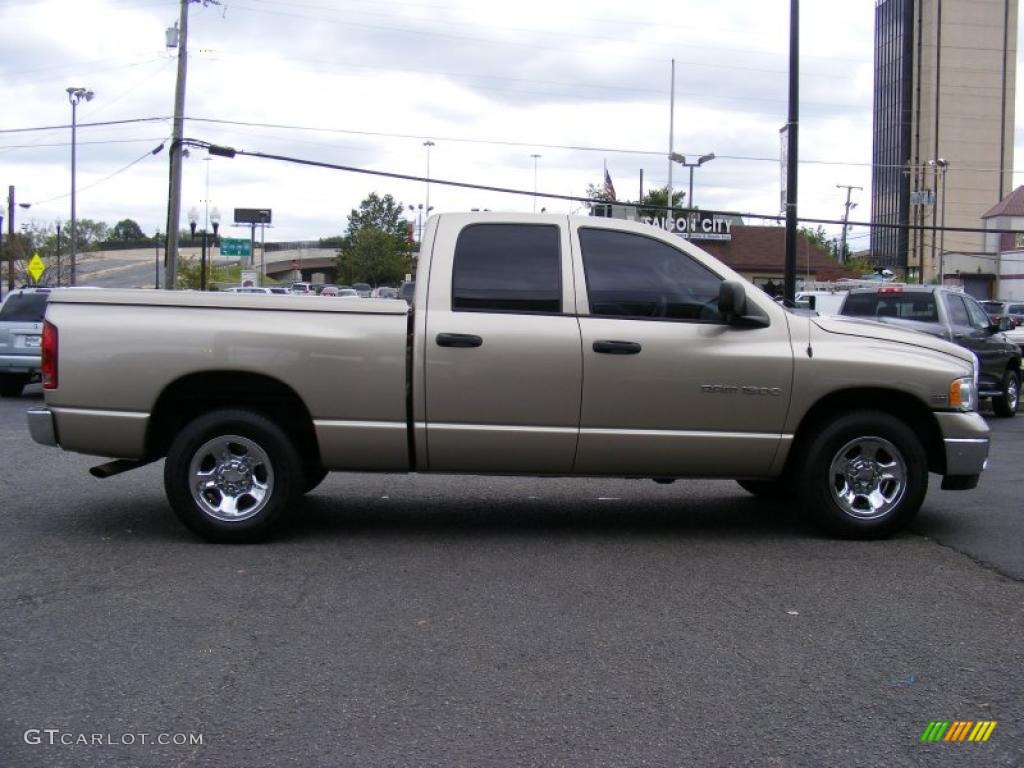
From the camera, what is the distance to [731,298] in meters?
6.41

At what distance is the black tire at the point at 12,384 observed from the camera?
56.9 feet

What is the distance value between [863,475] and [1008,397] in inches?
418

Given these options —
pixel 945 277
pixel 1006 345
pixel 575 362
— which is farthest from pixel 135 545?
pixel 945 277

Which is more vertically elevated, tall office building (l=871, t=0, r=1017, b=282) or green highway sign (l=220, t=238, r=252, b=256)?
tall office building (l=871, t=0, r=1017, b=282)

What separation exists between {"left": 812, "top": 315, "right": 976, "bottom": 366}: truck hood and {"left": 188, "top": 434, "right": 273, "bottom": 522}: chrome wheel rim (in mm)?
3747

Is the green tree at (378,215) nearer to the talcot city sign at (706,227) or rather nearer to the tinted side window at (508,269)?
the talcot city sign at (706,227)

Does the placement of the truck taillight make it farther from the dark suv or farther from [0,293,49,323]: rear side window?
[0,293,49,323]: rear side window

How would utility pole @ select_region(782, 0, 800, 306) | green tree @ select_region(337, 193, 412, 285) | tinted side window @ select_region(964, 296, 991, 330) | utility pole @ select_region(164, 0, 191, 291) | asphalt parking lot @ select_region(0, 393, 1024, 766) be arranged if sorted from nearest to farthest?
1. asphalt parking lot @ select_region(0, 393, 1024, 766)
2. tinted side window @ select_region(964, 296, 991, 330)
3. utility pole @ select_region(782, 0, 800, 306)
4. utility pole @ select_region(164, 0, 191, 291)
5. green tree @ select_region(337, 193, 412, 285)

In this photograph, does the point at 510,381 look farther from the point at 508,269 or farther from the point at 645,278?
the point at 645,278

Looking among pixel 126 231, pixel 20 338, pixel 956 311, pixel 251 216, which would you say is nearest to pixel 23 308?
pixel 20 338

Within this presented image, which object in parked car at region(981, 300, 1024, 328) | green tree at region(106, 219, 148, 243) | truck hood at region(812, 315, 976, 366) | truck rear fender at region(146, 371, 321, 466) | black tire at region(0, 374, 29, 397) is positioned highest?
green tree at region(106, 219, 148, 243)

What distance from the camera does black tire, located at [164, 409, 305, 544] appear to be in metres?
6.50

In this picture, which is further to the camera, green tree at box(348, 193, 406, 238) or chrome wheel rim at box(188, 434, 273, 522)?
green tree at box(348, 193, 406, 238)

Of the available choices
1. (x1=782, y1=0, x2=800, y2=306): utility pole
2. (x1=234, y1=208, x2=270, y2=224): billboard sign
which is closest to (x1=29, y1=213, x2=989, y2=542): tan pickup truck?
(x1=782, y1=0, x2=800, y2=306): utility pole
